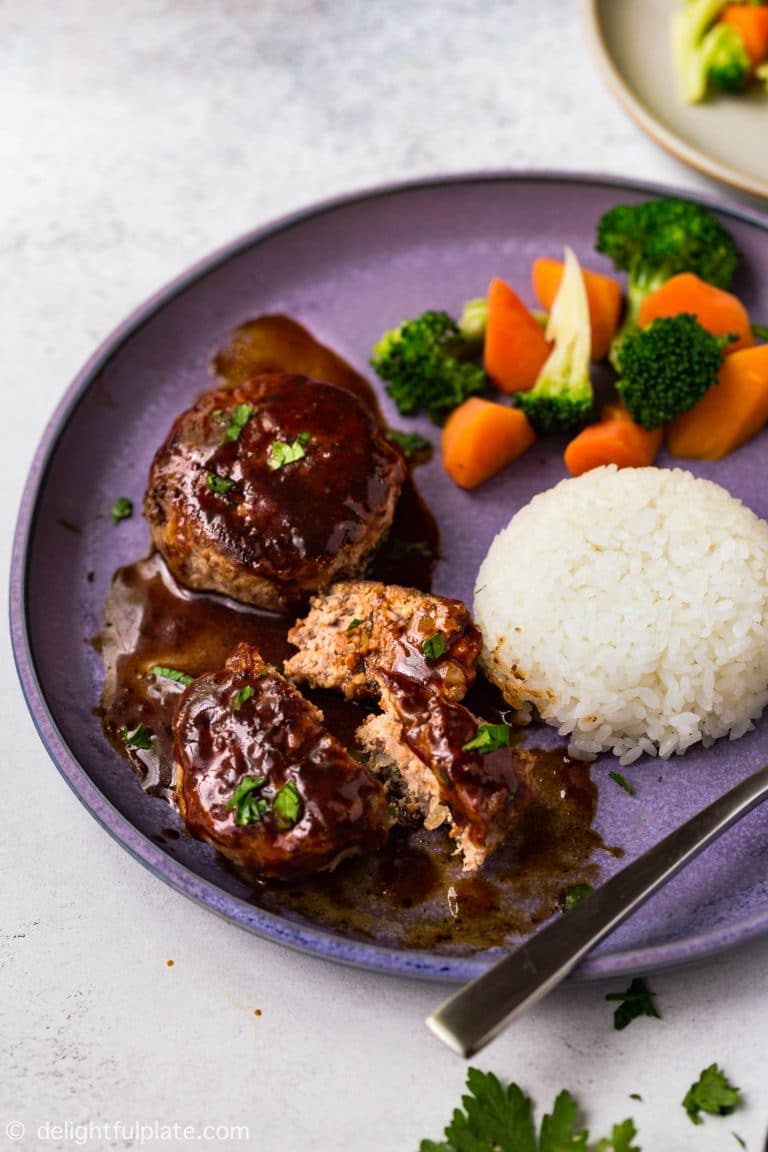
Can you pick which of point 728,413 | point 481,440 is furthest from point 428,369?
point 728,413

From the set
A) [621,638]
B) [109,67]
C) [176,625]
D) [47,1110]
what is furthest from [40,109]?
[47,1110]

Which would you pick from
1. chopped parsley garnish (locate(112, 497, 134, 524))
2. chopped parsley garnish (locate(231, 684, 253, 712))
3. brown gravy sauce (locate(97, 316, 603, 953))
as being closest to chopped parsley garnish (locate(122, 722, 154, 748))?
brown gravy sauce (locate(97, 316, 603, 953))

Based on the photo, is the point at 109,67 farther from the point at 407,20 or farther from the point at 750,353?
the point at 750,353

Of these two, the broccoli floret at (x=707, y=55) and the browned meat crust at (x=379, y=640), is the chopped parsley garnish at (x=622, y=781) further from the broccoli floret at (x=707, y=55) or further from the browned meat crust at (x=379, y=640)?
the broccoli floret at (x=707, y=55)

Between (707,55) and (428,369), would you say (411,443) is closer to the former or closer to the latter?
(428,369)

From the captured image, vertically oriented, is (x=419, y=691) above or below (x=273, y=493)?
below
